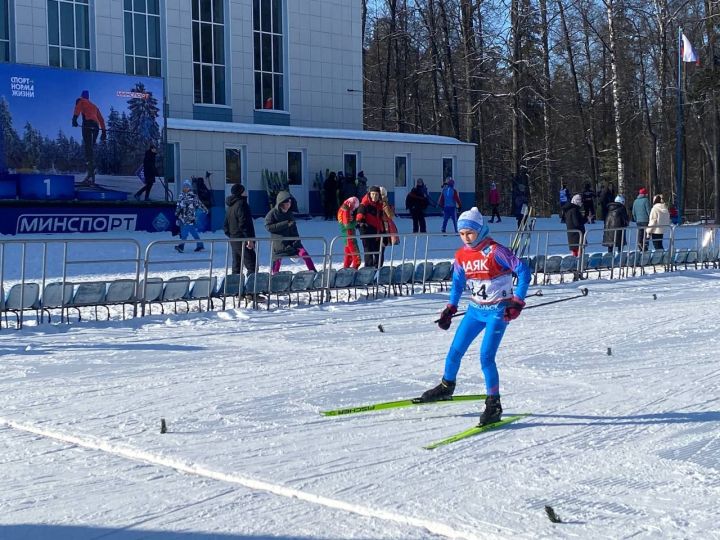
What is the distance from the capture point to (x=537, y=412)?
26.0 feet

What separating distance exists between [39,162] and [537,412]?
20.1 metres

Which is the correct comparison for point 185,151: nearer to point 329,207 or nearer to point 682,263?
point 329,207

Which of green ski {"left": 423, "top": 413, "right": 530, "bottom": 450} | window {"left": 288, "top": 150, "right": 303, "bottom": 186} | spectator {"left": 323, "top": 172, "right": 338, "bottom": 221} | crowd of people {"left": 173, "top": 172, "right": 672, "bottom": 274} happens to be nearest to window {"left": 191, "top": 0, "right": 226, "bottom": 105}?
window {"left": 288, "top": 150, "right": 303, "bottom": 186}

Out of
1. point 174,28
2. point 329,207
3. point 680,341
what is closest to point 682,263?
point 680,341

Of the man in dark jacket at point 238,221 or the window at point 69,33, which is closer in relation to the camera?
the man in dark jacket at point 238,221

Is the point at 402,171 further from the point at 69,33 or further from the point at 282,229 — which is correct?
the point at 282,229

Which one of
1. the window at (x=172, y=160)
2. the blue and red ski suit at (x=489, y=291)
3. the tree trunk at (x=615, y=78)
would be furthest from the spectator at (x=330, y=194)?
the blue and red ski suit at (x=489, y=291)

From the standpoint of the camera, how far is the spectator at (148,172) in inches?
1068

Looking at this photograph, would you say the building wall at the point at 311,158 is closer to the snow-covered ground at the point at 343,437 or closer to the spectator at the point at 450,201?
the spectator at the point at 450,201

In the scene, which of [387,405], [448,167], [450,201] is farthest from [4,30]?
[387,405]

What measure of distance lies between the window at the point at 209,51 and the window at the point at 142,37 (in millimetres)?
1568

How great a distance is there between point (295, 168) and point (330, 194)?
209cm

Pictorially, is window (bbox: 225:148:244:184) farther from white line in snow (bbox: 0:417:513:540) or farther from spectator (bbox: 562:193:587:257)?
white line in snow (bbox: 0:417:513:540)

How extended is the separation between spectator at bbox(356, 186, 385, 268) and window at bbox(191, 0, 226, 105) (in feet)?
70.7
